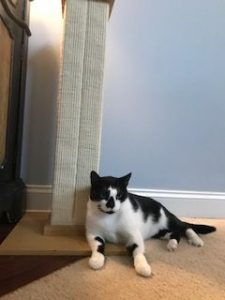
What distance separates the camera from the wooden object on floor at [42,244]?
107 cm

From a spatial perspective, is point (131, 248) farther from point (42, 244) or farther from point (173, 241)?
point (42, 244)

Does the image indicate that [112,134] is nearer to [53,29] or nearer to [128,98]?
[128,98]

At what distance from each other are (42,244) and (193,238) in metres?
0.60

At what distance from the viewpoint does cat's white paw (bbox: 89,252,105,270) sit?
38.2 inches

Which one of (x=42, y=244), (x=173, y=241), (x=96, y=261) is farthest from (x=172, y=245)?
(x=42, y=244)

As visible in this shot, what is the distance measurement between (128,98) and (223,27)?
67 centimetres

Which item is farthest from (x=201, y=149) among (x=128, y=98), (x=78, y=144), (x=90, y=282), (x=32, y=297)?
(x=32, y=297)

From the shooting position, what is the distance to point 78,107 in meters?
1.25

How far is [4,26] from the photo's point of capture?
116 centimetres

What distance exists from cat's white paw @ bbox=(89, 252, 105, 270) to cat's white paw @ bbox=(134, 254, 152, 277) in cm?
11

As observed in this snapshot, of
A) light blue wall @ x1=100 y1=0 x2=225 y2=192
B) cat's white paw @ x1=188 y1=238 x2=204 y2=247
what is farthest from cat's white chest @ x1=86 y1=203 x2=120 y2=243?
light blue wall @ x1=100 y1=0 x2=225 y2=192

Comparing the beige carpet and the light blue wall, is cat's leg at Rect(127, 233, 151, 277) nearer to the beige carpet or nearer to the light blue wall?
the beige carpet

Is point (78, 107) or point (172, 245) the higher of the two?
point (78, 107)

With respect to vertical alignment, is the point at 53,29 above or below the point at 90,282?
above
